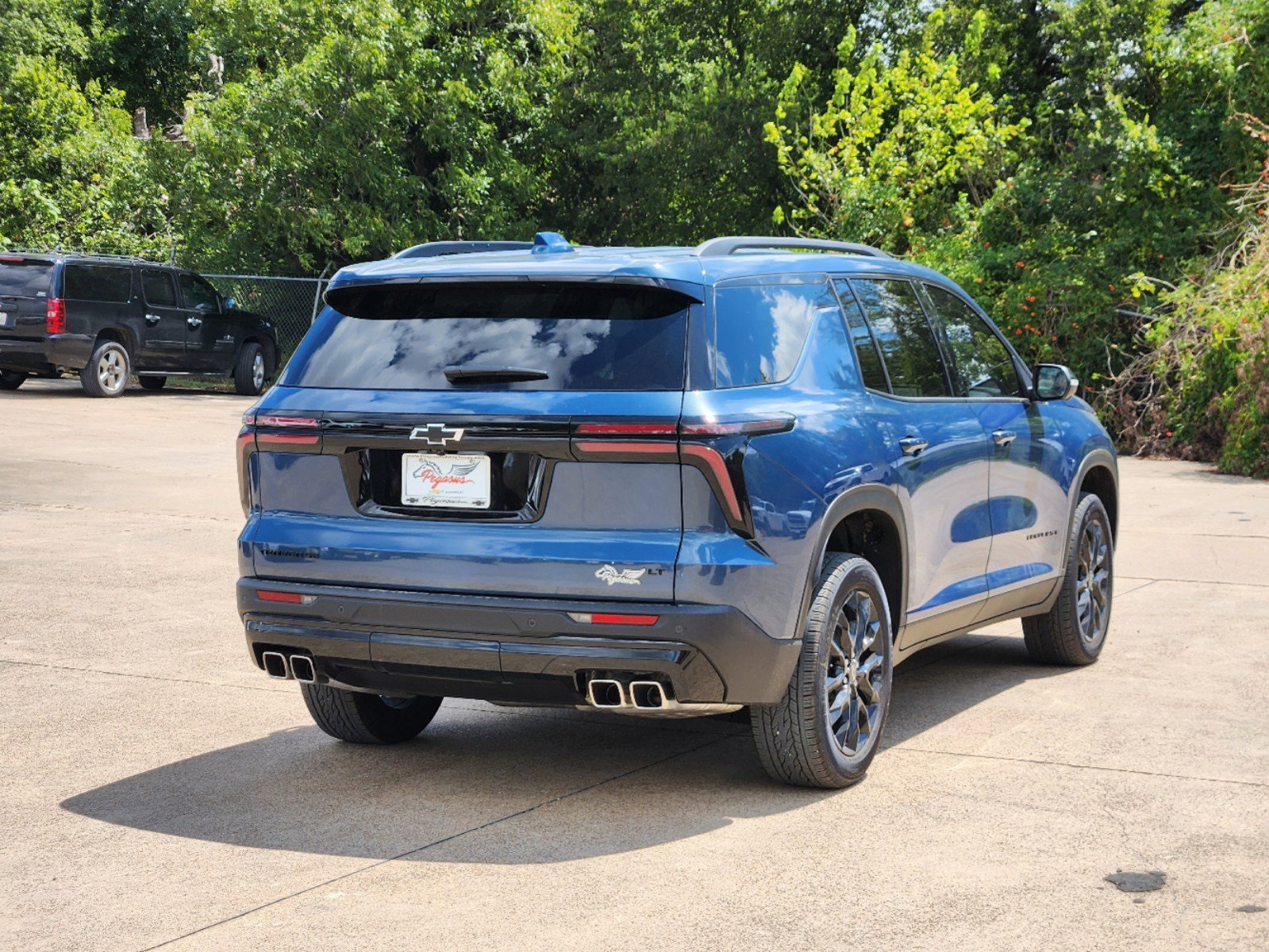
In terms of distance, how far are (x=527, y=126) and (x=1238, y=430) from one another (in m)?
17.8

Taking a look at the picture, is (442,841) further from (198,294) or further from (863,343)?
(198,294)

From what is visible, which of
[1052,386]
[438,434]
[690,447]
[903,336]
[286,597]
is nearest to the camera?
[690,447]

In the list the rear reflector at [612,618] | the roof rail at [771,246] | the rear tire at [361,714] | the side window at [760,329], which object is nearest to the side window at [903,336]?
the roof rail at [771,246]

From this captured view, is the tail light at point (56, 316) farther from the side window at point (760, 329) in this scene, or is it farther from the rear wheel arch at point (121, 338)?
the side window at point (760, 329)

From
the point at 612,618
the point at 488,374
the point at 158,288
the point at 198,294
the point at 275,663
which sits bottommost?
the point at 198,294

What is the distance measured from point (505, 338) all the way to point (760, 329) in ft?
2.80

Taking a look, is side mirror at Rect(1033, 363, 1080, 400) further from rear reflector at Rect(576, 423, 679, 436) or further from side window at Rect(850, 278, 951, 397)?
rear reflector at Rect(576, 423, 679, 436)

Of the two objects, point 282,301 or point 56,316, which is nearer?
point 56,316

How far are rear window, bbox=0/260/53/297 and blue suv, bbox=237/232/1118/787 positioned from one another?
1917cm

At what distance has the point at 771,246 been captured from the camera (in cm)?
621

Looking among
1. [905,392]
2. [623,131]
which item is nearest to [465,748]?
[905,392]

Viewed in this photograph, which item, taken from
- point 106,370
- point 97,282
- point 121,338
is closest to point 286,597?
point 97,282

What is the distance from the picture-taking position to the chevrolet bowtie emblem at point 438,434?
5340 mm

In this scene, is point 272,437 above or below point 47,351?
above
